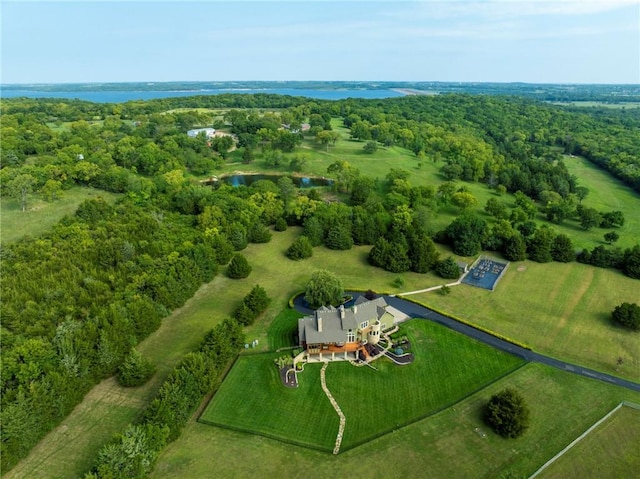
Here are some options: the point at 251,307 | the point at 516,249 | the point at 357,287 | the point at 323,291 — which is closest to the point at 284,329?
the point at 251,307

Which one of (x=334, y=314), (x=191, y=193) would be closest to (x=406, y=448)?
(x=334, y=314)

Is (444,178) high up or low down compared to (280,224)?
up

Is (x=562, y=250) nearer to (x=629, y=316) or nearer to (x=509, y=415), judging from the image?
(x=629, y=316)

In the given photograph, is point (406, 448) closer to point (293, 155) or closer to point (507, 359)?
point (507, 359)

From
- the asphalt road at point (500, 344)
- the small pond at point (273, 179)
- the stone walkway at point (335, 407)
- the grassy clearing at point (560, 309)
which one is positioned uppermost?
the small pond at point (273, 179)

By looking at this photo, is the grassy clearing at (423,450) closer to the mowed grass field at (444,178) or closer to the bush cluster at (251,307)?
the bush cluster at (251,307)

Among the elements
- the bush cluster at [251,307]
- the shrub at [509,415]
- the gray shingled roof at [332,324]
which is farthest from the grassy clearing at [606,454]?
the bush cluster at [251,307]
